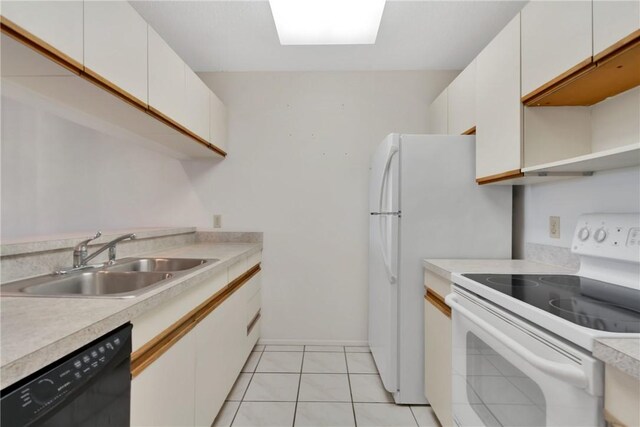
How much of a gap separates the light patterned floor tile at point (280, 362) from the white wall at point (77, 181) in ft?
4.18

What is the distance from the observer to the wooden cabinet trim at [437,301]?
1.50 metres

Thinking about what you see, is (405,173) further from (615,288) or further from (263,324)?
(263,324)

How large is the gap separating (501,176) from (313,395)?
5.50 feet

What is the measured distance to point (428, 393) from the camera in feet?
5.68

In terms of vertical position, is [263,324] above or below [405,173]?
below

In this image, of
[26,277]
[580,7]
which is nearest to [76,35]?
[26,277]

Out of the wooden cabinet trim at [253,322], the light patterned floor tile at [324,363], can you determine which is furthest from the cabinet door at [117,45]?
the light patterned floor tile at [324,363]

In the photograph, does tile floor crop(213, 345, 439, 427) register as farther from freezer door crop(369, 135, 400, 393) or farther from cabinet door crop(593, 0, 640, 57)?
cabinet door crop(593, 0, 640, 57)

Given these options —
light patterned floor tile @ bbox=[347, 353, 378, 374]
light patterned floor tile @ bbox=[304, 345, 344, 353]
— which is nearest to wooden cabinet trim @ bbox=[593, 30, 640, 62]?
light patterned floor tile @ bbox=[347, 353, 378, 374]

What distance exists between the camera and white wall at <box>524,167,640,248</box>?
1.26 metres

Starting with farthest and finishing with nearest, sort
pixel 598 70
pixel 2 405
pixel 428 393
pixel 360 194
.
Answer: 1. pixel 360 194
2. pixel 428 393
3. pixel 598 70
4. pixel 2 405

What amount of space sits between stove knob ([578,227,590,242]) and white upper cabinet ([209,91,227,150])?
2270mm

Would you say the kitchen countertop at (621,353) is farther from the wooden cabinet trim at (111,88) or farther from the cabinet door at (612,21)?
the wooden cabinet trim at (111,88)

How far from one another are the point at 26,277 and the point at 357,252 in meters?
2.07
